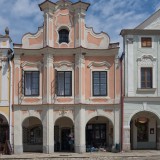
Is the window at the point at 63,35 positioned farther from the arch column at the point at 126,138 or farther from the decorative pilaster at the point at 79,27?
the arch column at the point at 126,138

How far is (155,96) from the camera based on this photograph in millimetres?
32375

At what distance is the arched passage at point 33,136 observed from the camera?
34.3m

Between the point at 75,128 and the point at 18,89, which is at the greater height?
the point at 18,89

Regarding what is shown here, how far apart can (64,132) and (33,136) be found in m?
2.62

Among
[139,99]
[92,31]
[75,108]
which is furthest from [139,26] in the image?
[75,108]

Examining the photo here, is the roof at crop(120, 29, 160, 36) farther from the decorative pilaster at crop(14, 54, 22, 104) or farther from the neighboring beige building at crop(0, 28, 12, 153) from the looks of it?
the neighboring beige building at crop(0, 28, 12, 153)

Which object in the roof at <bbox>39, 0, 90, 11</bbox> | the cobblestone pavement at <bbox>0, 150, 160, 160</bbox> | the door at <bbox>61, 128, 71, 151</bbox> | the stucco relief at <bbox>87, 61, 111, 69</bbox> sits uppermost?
the roof at <bbox>39, 0, 90, 11</bbox>

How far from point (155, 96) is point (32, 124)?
10324mm

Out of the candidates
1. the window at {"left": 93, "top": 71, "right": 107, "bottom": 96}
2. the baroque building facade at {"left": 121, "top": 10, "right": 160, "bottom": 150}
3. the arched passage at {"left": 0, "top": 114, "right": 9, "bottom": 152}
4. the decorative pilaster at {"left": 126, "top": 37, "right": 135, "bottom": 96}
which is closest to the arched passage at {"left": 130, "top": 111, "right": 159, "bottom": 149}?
the baroque building facade at {"left": 121, "top": 10, "right": 160, "bottom": 150}

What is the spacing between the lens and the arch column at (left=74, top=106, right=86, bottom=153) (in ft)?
104

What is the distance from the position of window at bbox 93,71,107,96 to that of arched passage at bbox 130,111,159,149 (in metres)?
3.60

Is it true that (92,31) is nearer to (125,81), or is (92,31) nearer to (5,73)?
(125,81)

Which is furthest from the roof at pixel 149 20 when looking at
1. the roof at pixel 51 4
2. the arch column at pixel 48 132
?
the arch column at pixel 48 132

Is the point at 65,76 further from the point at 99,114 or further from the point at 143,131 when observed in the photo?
the point at 143,131
